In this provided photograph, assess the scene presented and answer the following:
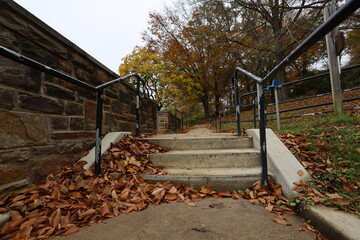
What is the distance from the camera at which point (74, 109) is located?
2004 millimetres

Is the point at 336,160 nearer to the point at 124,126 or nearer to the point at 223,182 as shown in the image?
the point at 223,182

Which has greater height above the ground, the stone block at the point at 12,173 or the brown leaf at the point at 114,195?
the stone block at the point at 12,173

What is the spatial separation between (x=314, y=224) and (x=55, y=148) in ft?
7.42

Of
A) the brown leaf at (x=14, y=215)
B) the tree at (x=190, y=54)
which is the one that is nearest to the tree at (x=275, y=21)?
the tree at (x=190, y=54)

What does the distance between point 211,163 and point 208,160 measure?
5cm

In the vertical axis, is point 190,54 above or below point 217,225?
above

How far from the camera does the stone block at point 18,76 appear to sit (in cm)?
135

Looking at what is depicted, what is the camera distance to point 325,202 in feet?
3.83

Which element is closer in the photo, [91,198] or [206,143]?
[91,198]

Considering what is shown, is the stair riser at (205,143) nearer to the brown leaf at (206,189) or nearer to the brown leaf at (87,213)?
the brown leaf at (206,189)

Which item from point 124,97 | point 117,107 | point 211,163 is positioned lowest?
point 211,163

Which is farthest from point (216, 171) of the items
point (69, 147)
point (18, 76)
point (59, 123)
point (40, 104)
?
point (18, 76)

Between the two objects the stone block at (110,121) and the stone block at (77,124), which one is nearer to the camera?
the stone block at (77,124)

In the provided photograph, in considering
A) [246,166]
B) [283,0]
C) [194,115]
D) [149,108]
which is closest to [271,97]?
[194,115]
